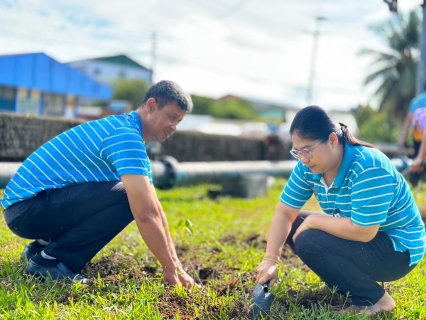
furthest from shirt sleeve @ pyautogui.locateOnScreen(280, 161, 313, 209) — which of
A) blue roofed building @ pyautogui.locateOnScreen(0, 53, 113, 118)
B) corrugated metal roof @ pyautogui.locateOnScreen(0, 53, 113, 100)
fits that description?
corrugated metal roof @ pyautogui.locateOnScreen(0, 53, 113, 100)

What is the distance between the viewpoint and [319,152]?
2633 millimetres

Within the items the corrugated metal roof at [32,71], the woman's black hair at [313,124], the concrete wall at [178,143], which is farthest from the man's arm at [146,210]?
the corrugated metal roof at [32,71]

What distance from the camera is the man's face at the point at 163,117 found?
10.3 ft

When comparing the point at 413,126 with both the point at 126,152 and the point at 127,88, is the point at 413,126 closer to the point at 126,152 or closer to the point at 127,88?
the point at 126,152

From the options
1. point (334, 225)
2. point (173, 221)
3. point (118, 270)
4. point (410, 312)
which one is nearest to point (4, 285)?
point (118, 270)

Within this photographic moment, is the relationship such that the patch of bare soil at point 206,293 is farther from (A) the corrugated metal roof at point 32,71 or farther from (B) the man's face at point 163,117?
(A) the corrugated metal roof at point 32,71

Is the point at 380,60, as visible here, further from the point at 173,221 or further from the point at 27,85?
the point at 173,221

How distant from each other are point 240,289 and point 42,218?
1311 millimetres

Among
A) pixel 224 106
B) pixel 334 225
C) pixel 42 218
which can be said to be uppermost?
pixel 334 225

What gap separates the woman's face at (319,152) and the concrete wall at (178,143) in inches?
187

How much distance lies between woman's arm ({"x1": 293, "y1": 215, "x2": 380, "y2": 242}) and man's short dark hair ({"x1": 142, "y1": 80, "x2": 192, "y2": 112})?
1082 millimetres

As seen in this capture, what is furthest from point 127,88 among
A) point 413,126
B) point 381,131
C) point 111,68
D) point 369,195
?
point 369,195

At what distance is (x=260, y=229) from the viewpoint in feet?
16.8

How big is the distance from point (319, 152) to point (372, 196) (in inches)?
13.9
